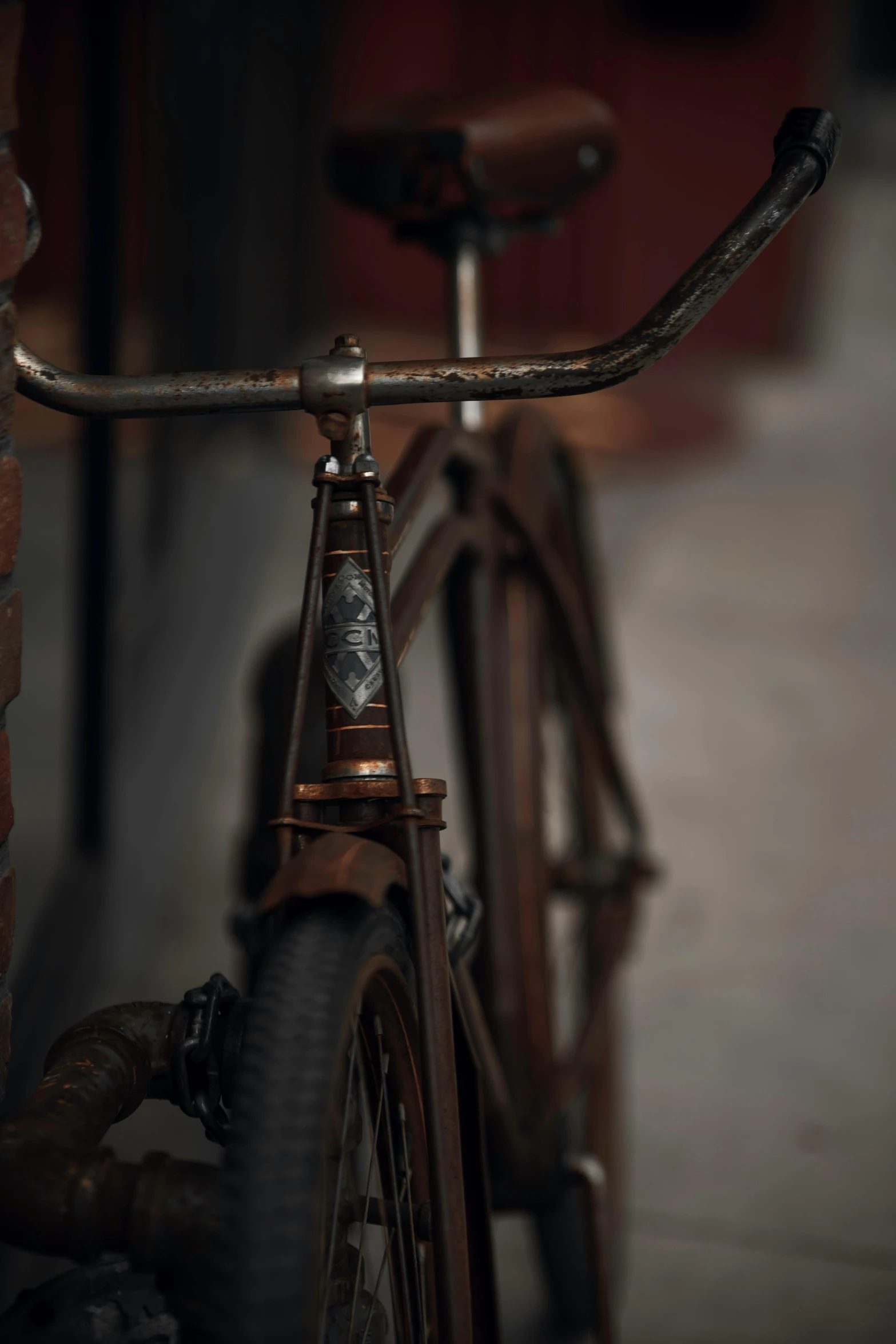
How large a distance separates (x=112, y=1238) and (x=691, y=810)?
2395mm

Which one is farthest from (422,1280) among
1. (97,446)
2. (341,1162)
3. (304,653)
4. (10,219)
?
(97,446)

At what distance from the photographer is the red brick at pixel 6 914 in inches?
33.1

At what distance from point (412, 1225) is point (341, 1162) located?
0.12 metres

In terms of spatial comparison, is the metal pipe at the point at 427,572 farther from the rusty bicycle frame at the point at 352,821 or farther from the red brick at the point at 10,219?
the red brick at the point at 10,219

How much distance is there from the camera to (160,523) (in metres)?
2.58

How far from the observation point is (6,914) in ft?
2.80

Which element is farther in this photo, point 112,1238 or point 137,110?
point 137,110

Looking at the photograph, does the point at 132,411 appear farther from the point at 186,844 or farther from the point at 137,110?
the point at 186,844

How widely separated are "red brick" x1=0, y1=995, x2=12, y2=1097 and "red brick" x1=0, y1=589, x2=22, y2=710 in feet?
0.64

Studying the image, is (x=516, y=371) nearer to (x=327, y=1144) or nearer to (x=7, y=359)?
(x=7, y=359)

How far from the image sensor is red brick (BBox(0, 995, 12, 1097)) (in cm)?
84

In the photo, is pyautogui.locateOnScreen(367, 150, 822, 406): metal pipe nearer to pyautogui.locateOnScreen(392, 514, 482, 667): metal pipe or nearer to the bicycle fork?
the bicycle fork

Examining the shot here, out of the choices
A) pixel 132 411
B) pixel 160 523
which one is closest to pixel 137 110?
pixel 160 523

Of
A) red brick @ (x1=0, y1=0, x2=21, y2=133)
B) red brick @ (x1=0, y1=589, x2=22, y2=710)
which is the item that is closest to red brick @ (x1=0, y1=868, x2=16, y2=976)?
red brick @ (x1=0, y1=589, x2=22, y2=710)
